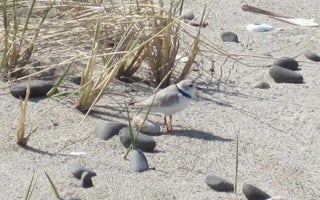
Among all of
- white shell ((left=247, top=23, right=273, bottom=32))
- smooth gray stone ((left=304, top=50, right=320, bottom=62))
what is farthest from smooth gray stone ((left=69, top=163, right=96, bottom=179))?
white shell ((left=247, top=23, right=273, bottom=32))

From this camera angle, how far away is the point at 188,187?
13.2 feet

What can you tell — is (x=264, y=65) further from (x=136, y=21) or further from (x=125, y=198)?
(x=125, y=198)

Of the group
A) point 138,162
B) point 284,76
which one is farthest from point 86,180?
point 284,76

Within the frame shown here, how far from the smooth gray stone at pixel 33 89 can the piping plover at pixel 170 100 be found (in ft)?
1.62

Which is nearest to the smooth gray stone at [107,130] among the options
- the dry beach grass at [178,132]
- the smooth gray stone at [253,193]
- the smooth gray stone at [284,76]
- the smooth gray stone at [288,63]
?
the dry beach grass at [178,132]

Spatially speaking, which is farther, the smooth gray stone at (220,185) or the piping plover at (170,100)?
the piping plover at (170,100)

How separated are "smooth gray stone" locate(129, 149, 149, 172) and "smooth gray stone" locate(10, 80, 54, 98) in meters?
0.83

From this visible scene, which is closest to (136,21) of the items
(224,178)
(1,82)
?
(1,82)

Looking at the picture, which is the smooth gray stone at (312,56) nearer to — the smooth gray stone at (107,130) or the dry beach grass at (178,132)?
the dry beach grass at (178,132)

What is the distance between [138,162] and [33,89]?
0.91 metres

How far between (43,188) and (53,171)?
0.57 feet

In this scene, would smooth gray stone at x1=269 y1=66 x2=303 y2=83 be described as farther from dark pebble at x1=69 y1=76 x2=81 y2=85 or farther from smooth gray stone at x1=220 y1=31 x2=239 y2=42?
dark pebble at x1=69 y1=76 x2=81 y2=85

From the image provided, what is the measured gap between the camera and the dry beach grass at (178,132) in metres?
4.04

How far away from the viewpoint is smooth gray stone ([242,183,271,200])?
394cm
